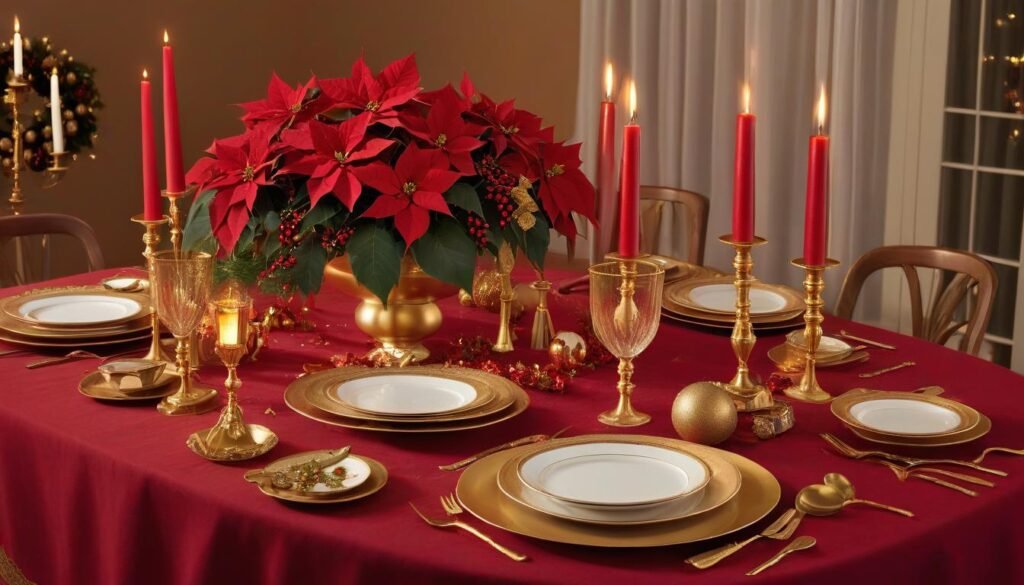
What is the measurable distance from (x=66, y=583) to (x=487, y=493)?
0.67 m

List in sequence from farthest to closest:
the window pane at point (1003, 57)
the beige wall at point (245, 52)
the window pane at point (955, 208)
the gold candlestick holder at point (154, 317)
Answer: the beige wall at point (245, 52), the window pane at point (955, 208), the window pane at point (1003, 57), the gold candlestick holder at point (154, 317)

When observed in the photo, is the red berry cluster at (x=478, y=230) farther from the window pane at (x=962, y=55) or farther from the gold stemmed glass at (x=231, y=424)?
the window pane at (x=962, y=55)

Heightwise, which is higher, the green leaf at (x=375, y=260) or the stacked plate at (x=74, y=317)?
the green leaf at (x=375, y=260)

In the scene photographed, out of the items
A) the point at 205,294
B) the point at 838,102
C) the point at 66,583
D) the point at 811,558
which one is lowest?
the point at 66,583

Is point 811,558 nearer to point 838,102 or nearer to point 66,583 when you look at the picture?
point 66,583

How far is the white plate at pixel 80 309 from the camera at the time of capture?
2209mm

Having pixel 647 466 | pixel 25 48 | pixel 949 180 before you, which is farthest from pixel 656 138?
pixel 647 466

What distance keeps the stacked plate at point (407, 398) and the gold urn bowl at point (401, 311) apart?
0.14 m

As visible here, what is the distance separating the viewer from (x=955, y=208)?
384 cm

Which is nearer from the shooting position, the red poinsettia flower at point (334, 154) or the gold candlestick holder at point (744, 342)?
the gold candlestick holder at point (744, 342)

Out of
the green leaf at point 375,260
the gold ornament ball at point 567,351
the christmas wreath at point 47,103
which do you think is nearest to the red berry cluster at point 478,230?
the green leaf at point 375,260

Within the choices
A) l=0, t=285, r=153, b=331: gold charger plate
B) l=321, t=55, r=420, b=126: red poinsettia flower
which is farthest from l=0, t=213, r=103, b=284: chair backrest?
l=321, t=55, r=420, b=126: red poinsettia flower

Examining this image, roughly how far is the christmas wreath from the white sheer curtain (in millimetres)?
1969

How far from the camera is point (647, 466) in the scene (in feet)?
4.97
